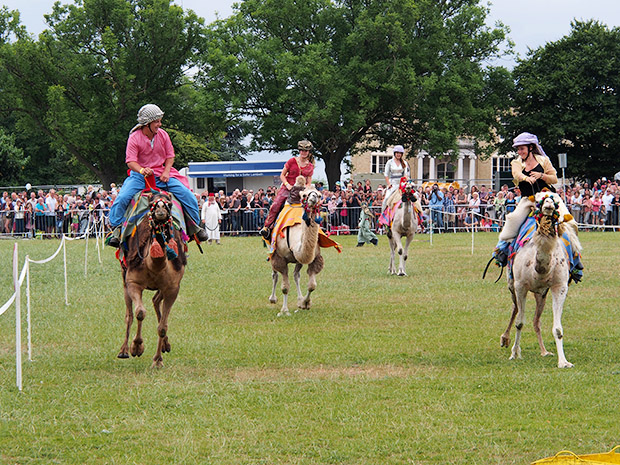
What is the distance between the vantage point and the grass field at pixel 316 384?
7.51 meters

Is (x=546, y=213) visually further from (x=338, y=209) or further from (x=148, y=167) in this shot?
(x=338, y=209)

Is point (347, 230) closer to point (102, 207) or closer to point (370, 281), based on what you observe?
point (102, 207)

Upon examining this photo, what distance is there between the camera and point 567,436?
7707mm

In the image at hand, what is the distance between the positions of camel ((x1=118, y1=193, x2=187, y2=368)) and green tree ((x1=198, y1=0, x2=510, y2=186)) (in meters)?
44.7

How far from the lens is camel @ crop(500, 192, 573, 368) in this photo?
10.7m

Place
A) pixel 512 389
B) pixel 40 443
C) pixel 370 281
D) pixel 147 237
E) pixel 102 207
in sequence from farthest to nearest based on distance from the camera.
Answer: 1. pixel 102 207
2. pixel 370 281
3. pixel 147 237
4. pixel 512 389
5. pixel 40 443

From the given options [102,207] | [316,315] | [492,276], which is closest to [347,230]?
[102,207]

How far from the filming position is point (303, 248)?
51.6 ft

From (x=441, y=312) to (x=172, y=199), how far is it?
19.9ft

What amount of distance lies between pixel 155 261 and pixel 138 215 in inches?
29.1

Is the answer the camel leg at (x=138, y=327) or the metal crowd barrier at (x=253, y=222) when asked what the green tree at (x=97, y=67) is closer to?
the metal crowd barrier at (x=253, y=222)

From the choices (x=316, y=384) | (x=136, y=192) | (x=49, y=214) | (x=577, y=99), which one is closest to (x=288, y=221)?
(x=136, y=192)

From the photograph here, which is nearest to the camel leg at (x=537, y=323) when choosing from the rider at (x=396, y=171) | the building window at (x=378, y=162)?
the rider at (x=396, y=171)

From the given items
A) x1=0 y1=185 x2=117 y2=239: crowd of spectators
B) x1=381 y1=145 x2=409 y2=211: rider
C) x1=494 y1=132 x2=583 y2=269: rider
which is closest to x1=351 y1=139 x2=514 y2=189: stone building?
x1=0 y1=185 x2=117 y2=239: crowd of spectators
